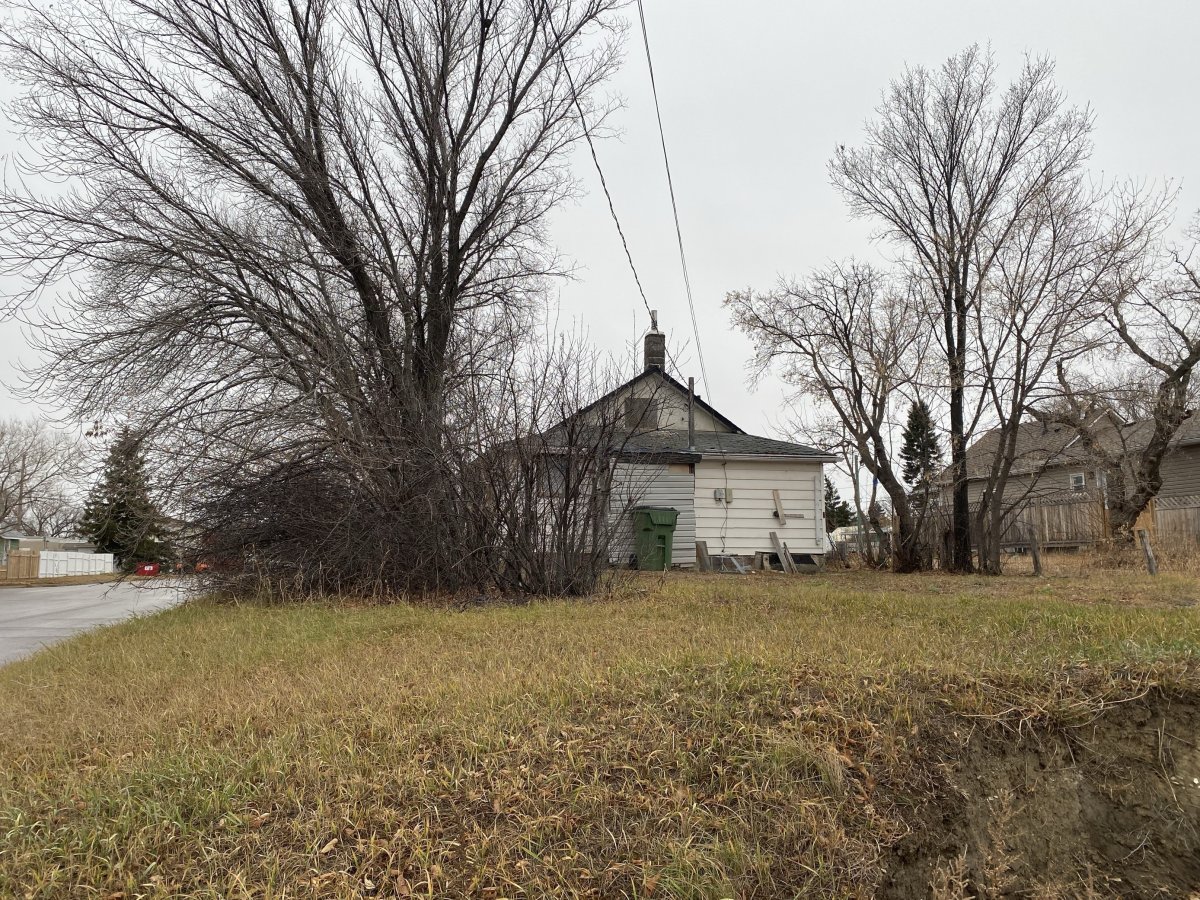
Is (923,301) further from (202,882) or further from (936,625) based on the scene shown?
(202,882)

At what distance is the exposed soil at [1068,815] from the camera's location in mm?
2869

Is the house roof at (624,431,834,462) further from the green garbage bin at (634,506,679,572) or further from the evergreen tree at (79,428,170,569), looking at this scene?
the evergreen tree at (79,428,170,569)

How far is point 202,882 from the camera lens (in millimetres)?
2623

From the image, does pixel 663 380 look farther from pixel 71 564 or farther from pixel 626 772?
pixel 71 564

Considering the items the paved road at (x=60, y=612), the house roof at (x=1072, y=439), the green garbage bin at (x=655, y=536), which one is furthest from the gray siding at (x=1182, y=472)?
the paved road at (x=60, y=612)

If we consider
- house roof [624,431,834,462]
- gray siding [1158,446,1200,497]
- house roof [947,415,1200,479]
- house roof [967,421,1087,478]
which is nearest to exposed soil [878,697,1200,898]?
house roof [624,431,834,462]

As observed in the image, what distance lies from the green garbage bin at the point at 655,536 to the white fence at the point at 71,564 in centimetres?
2480

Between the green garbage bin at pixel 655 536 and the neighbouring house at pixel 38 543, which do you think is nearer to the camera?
the green garbage bin at pixel 655 536

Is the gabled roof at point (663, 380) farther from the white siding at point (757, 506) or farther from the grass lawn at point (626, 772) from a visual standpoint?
the grass lawn at point (626, 772)

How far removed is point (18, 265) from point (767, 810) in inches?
451

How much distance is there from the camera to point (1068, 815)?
125 inches

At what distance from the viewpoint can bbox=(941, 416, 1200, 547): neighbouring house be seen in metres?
17.3

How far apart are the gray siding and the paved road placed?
88.9 feet

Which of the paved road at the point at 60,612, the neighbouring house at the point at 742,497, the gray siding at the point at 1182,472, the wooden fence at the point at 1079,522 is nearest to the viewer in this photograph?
the paved road at the point at 60,612
